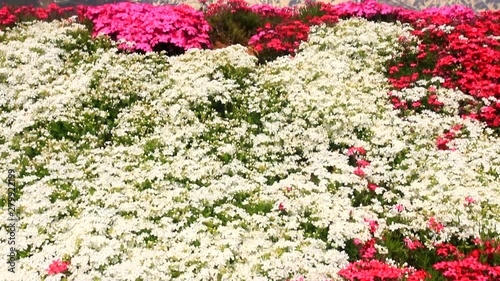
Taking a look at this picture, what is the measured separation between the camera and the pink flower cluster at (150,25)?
15586 millimetres

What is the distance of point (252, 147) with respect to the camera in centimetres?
1099

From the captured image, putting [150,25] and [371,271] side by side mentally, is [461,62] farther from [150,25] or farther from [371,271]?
[150,25]

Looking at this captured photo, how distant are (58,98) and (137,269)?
6909 mm

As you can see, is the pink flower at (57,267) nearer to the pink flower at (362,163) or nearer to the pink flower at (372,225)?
the pink flower at (372,225)

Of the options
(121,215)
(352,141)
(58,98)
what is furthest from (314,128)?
(58,98)

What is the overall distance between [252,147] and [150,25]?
7.66m

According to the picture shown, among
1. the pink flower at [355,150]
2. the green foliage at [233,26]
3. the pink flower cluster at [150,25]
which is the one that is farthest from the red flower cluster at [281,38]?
the pink flower at [355,150]

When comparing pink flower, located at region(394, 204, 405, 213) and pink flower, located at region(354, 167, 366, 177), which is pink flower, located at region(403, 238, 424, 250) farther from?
pink flower, located at region(354, 167, 366, 177)

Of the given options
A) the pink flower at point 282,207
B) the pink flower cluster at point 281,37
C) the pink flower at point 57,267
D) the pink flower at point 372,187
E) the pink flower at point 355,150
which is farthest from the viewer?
the pink flower cluster at point 281,37

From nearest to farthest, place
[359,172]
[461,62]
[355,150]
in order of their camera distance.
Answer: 1. [359,172]
2. [355,150]
3. [461,62]

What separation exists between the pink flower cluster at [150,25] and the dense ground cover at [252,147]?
0.09 m

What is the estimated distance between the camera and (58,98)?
11930mm

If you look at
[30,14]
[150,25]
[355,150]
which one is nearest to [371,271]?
[355,150]

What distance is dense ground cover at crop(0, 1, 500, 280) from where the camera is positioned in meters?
7.53
